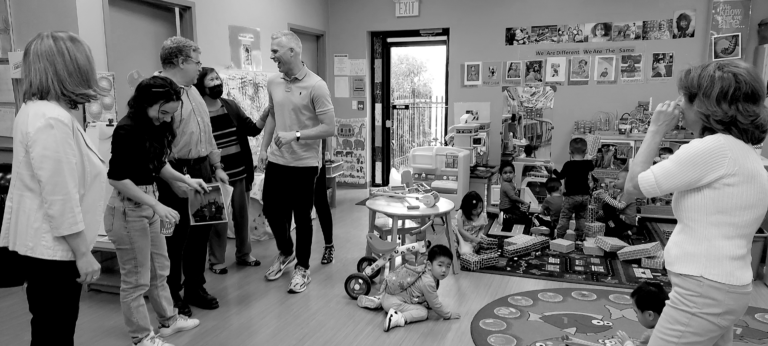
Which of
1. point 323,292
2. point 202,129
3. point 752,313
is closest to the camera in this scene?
point 202,129

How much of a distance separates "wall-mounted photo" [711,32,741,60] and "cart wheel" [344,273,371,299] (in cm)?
397

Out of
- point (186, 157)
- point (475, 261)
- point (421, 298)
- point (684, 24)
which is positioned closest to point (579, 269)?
point (475, 261)

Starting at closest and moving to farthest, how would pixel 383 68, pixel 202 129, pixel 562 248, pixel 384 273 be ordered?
pixel 202 129, pixel 384 273, pixel 562 248, pixel 383 68

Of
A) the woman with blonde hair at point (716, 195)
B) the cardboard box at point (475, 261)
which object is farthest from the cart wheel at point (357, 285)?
the woman with blonde hair at point (716, 195)

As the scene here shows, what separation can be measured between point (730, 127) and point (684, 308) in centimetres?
54

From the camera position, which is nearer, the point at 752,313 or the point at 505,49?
the point at 752,313

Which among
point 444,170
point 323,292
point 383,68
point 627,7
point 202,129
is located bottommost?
point 323,292

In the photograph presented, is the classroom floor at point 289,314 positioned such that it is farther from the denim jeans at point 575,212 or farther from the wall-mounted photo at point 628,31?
the wall-mounted photo at point 628,31

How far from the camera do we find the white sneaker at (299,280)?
129 inches

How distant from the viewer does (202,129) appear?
2.75 meters

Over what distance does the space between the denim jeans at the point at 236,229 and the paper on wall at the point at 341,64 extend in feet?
9.92

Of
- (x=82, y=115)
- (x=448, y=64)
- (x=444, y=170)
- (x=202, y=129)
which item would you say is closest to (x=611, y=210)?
(x=444, y=170)

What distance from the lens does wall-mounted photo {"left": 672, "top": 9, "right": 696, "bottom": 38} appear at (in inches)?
198

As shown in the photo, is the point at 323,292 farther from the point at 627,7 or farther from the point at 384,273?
the point at 627,7
